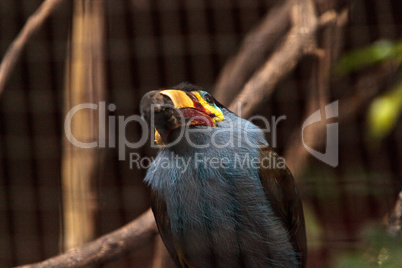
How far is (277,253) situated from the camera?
5.77ft

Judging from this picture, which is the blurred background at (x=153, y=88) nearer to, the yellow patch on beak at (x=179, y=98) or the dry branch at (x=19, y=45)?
the dry branch at (x=19, y=45)

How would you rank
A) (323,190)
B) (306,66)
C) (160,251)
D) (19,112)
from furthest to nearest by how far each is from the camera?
(19,112) < (306,66) < (323,190) < (160,251)

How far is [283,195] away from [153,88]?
6.50ft

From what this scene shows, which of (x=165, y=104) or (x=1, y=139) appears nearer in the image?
(x=165, y=104)

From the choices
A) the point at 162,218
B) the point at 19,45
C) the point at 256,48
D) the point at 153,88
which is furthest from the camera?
the point at 153,88

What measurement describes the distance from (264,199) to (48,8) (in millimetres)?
1193

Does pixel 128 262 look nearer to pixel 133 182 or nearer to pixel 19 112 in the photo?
pixel 133 182

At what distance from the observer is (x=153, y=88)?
3.59 metres

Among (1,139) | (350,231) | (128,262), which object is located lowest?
(128,262)

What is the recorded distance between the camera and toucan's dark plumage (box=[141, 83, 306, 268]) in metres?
1.63

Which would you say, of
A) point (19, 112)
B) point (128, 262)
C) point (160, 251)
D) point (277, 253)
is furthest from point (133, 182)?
point (277, 253)

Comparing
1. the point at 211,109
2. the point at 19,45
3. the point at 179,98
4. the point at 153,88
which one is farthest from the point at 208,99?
the point at 153,88

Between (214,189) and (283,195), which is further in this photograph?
(283,195)

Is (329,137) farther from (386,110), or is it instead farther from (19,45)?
(19,45)
